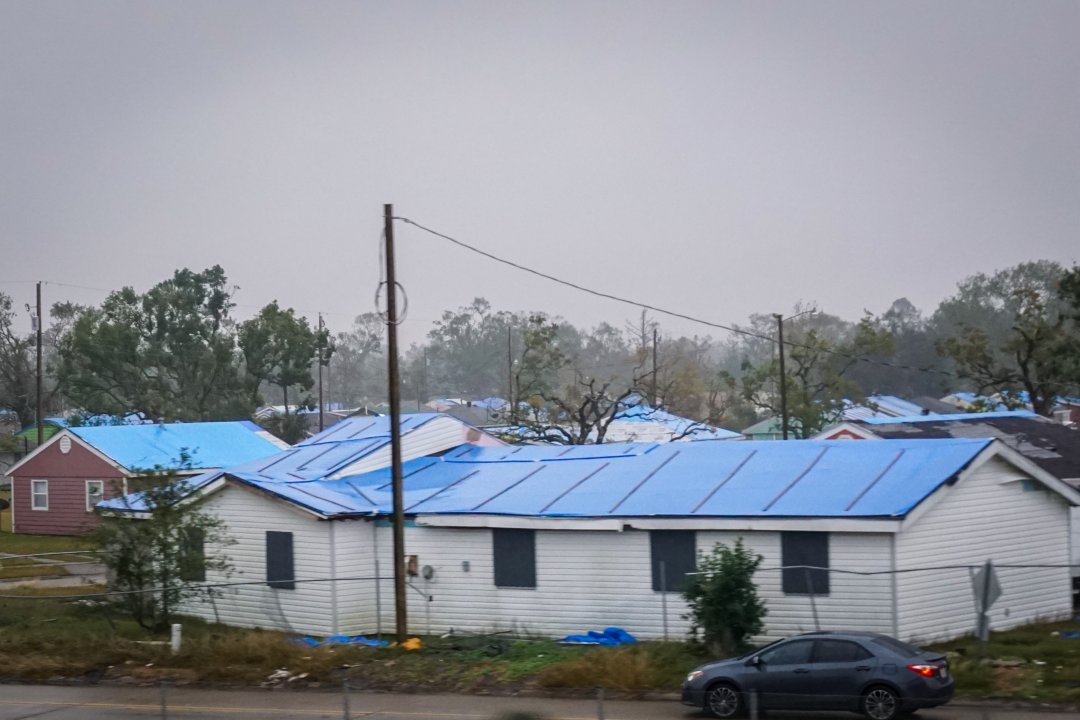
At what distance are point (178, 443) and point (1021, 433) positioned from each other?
36.4 m

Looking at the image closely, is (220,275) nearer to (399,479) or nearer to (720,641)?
(399,479)

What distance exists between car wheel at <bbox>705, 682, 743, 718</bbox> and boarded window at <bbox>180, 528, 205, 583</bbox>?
13938 millimetres

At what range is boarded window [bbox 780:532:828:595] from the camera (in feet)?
78.7

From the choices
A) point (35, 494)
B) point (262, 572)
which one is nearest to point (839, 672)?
point (262, 572)

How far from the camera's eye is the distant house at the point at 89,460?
54.3 meters

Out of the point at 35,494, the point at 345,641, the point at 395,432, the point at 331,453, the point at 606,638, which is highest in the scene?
the point at 395,432

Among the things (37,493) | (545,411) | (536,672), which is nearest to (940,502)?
(536,672)

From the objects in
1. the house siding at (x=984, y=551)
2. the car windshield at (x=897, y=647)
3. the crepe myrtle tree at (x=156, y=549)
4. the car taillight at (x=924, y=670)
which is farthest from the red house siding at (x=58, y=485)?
the car taillight at (x=924, y=670)

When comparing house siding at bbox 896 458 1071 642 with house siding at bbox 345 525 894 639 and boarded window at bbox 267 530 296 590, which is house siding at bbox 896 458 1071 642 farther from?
boarded window at bbox 267 530 296 590

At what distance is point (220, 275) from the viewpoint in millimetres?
80688

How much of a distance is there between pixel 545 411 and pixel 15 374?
4466cm

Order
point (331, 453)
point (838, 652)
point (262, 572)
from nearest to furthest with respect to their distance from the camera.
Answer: point (838, 652) < point (262, 572) < point (331, 453)

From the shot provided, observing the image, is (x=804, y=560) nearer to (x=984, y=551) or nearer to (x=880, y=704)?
(x=984, y=551)

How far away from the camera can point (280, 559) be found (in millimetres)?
29328
